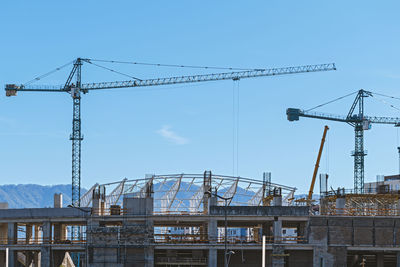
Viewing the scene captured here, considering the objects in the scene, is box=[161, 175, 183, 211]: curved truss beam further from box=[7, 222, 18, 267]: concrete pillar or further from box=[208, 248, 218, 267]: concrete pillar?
box=[7, 222, 18, 267]: concrete pillar

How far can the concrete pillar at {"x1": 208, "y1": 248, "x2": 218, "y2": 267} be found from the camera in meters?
88.2

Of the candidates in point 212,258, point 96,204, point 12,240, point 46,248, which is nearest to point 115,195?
point 96,204

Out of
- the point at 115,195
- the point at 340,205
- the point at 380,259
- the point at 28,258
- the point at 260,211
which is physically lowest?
the point at 28,258

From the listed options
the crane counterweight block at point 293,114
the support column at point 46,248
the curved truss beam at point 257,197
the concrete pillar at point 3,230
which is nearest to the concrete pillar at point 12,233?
the concrete pillar at point 3,230

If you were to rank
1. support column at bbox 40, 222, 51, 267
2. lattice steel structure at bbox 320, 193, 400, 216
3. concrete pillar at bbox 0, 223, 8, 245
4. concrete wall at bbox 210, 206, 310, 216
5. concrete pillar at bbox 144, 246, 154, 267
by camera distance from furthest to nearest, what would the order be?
concrete pillar at bbox 0, 223, 8, 245, lattice steel structure at bbox 320, 193, 400, 216, support column at bbox 40, 222, 51, 267, concrete wall at bbox 210, 206, 310, 216, concrete pillar at bbox 144, 246, 154, 267

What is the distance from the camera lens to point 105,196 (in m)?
94.6

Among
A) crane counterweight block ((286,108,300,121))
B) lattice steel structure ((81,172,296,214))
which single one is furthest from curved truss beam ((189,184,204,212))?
crane counterweight block ((286,108,300,121))

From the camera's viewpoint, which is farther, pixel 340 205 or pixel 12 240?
pixel 12 240

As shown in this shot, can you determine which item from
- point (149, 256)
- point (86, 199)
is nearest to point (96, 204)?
point (86, 199)

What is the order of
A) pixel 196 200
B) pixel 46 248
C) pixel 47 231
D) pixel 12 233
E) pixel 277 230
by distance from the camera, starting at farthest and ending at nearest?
pixel 196 200 < pixel 12 233 < pixel 47 231 < pixel 46 248 < pixel 277 230

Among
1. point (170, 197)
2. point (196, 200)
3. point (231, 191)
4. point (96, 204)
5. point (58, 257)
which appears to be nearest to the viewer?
point (96, 204)

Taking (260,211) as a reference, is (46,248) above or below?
below

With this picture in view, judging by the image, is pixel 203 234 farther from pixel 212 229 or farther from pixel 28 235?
pixel 28 235

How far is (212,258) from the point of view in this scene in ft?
290
